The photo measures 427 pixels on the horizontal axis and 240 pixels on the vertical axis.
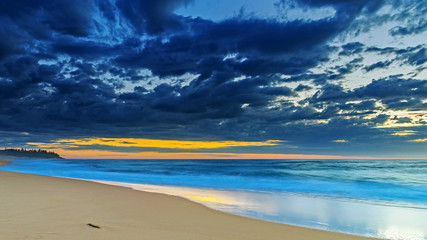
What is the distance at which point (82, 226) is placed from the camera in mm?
5195

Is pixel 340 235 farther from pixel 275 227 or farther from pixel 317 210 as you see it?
pixel 317 210

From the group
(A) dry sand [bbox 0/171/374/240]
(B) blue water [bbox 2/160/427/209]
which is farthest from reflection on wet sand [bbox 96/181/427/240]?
(B) blue water [bbox 2/160/427/209]

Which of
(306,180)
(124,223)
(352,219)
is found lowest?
(124,223)

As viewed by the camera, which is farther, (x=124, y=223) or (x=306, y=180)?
(x=306, y=180)

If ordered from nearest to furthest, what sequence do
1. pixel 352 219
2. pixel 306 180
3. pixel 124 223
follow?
pixel 124 223 → pixel 352 219 → pixel 306 180

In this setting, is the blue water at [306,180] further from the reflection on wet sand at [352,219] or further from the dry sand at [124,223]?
the dry sand at [124,223]

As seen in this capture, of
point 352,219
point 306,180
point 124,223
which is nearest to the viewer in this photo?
point 124,223

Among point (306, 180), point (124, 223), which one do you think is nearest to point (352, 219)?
point (124, 223)

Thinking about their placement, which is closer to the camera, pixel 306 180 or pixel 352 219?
pixel 352 219

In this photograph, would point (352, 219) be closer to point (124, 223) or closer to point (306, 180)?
point (124, 223)

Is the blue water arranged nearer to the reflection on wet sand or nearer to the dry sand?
the reflection on wet sand

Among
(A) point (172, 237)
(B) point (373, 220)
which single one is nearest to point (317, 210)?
(B) point (373, 220)

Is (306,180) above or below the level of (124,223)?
above

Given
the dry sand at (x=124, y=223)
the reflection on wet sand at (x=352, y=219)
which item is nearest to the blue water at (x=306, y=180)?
the reflection on wet sand at (x=352, y=219)
